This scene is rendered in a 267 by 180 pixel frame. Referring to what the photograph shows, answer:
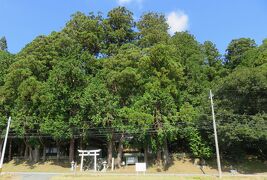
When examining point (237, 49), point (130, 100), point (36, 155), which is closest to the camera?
point (130, 100)

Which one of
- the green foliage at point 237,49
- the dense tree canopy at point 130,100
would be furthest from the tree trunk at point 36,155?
Answer: the green foliage at point 237,49

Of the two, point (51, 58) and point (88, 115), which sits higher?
point (51, 58)

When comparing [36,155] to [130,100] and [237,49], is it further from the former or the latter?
[237,49]

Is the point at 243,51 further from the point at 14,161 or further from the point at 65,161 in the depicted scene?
the point at 14,161

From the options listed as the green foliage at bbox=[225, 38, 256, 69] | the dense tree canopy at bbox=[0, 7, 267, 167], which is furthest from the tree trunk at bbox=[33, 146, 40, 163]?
the green foliage at bbox=[225, 38, 256, 69]

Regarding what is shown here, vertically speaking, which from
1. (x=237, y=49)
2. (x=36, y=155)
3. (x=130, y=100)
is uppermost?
(x=237, y=49)

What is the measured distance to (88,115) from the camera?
30938 millimetres

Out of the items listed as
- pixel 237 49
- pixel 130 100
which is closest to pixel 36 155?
pixel 130 100

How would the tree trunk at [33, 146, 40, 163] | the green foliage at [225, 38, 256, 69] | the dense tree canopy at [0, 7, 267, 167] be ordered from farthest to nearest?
the green foliage at [225, 38, 256, 69] < the tree trunk at [33, 146, 40, 163] < the dense tree canopy at [0, 7, 267, 167]

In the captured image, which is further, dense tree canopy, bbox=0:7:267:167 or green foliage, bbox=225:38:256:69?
green foliage, bbox=225:38:256:69

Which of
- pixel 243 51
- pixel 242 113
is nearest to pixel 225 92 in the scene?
pixel 242 113

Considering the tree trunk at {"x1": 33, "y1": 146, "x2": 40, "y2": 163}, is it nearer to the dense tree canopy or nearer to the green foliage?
the dense tree canopy

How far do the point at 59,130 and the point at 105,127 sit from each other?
500 cm

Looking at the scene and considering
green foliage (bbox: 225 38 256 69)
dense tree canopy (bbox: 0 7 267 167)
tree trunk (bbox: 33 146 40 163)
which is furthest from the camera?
green foliage (bbox: 225 38 256 69)
